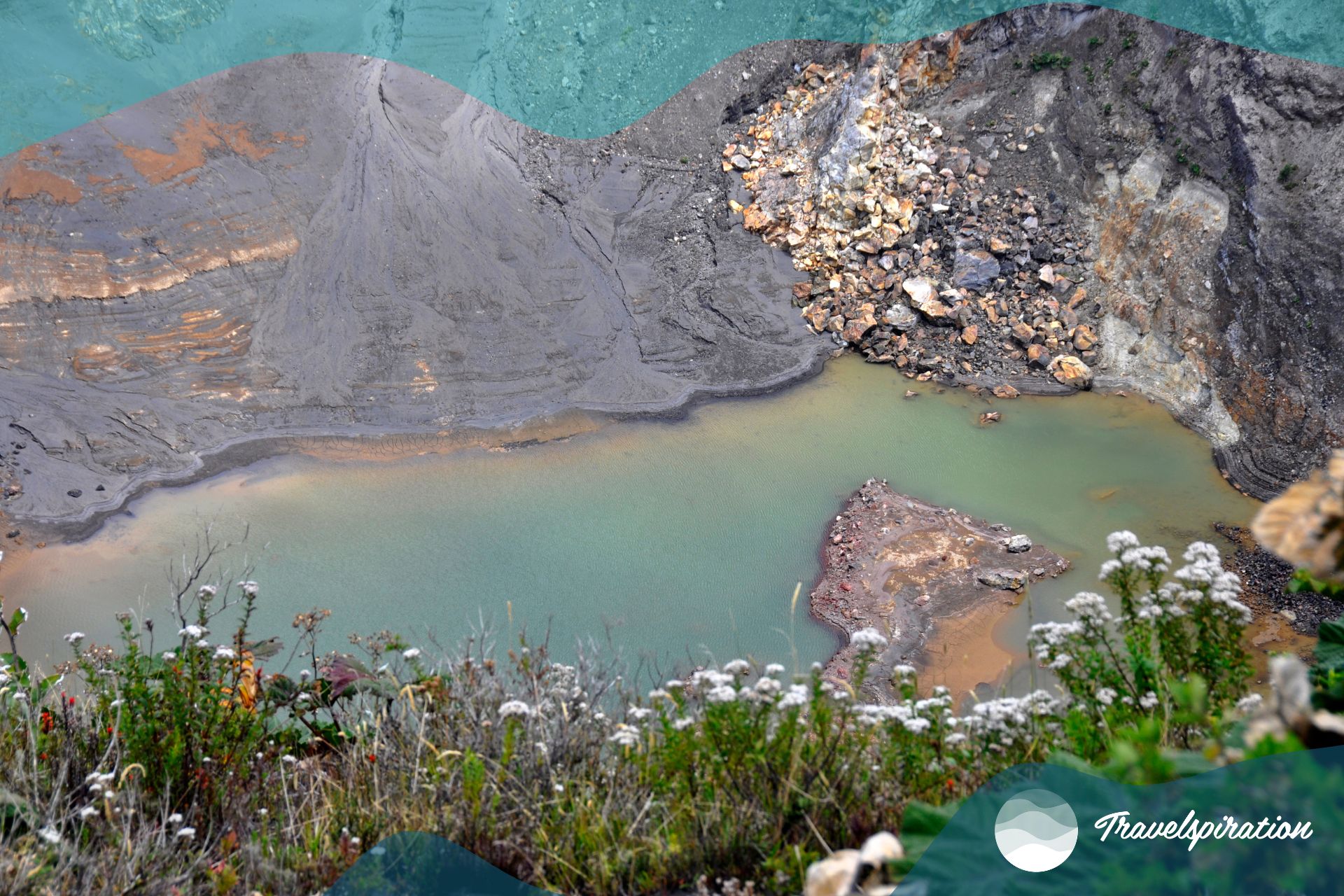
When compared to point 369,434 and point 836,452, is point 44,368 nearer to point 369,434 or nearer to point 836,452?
point 369,434

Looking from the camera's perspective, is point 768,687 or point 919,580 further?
point 919,580

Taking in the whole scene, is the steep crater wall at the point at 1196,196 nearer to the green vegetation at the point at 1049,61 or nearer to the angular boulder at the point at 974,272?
the green vegetation at the point at 1049,61

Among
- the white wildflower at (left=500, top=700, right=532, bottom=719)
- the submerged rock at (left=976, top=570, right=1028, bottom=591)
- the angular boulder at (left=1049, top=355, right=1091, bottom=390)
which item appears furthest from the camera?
the angular boulder at (left=1049, top=355, right=1091, bottom=390)

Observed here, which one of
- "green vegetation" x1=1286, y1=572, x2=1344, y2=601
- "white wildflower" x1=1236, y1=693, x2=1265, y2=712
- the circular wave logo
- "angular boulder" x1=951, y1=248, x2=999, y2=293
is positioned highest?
"angular boulder" x1=951, y1=248, x2=999, y2=293

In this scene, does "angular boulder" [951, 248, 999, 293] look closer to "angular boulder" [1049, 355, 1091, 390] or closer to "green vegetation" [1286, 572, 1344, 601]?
"angular boulder" [1049, 355, 1091, 390]

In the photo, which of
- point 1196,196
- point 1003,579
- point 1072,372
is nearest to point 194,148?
point 1003,579

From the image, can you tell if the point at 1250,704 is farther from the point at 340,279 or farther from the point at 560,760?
the point at 340,279

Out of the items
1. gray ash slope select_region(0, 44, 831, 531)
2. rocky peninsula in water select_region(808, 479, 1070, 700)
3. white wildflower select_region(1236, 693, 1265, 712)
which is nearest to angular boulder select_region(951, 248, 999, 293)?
gray ash slope select_region(0, 44, 831, 531)
